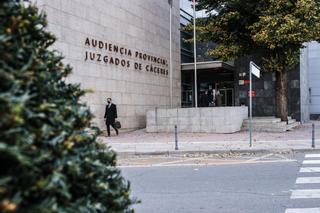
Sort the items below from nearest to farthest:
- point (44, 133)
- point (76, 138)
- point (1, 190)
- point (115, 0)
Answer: point (1, 190), point (44, 133), point (76, 138), point (115, 0)

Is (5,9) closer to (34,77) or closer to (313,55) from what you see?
(34,77)

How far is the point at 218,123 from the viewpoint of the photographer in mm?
23188

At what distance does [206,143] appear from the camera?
1864cm

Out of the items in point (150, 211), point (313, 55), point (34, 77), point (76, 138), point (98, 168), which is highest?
point (313, 55)

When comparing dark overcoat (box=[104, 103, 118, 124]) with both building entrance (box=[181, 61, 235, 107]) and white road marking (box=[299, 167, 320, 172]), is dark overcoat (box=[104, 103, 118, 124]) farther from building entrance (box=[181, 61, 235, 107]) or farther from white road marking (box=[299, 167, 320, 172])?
building entrance (box=[181, 61, 235, 107])

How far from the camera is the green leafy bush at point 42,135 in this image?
2072 mm

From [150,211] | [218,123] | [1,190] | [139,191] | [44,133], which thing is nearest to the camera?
[1,190]

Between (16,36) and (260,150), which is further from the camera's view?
(260,150)

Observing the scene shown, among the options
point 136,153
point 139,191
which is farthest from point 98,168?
point 136,153

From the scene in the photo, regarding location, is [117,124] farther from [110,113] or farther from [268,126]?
[268,126]

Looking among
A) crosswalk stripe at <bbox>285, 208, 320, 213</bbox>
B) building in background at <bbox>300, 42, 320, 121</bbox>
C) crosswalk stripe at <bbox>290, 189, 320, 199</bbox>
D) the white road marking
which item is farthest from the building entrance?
crosswalk stripe at <bbox>285, 208, 320, 213</bbox>

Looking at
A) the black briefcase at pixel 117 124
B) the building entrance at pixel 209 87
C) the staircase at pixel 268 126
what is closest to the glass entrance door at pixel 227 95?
the building entrance at pixel 209 87

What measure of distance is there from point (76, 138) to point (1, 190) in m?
0.67

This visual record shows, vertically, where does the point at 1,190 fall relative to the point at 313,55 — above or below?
below
